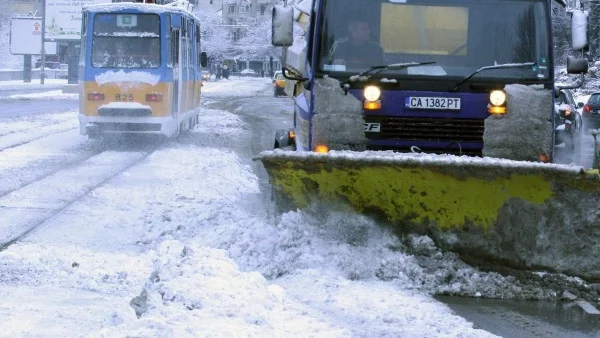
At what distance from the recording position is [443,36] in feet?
28.8

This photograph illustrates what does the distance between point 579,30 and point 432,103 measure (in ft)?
4.71

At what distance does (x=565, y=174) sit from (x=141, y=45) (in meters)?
14.3

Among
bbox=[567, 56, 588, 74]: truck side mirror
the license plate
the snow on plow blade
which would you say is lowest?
the snow on plow blade

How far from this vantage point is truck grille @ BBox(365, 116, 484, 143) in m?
8.70

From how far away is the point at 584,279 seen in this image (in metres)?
7.59

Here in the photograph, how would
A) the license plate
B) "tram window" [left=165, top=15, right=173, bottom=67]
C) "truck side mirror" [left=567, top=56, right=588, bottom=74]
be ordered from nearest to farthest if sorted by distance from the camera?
1. the license plate
2. "truck side mirror" [left=567, top=56, right=588, bottom=74]
3. "tram window" [left=165, top=15, right=173, bottom=67]

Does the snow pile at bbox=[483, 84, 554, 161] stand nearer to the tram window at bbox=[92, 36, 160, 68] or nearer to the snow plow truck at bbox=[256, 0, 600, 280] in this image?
the snow plow truck at bbox=[256, 0, 600, 280]

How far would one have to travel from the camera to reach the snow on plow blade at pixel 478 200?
24.1 ft

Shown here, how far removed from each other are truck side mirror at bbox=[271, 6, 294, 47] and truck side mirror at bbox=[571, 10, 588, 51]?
2.48 m

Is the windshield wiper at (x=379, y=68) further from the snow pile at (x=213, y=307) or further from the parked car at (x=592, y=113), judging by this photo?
the parked car at (x=592, y=113)

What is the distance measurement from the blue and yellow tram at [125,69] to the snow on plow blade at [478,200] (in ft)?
41.8

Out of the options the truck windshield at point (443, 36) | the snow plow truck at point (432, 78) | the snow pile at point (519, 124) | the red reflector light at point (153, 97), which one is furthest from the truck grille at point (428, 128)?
the red reflector light at point (153, 97)

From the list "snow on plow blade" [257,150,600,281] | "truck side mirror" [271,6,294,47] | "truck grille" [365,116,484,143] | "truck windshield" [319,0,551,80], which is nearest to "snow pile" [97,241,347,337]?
"snow on plow blade" [257,150,600,281]

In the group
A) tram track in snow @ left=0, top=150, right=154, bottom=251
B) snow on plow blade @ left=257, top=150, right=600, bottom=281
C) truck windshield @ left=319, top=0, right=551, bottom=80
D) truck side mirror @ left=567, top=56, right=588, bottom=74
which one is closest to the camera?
snow on plow blade @ left=257, top=150, right=600, bottom=281
